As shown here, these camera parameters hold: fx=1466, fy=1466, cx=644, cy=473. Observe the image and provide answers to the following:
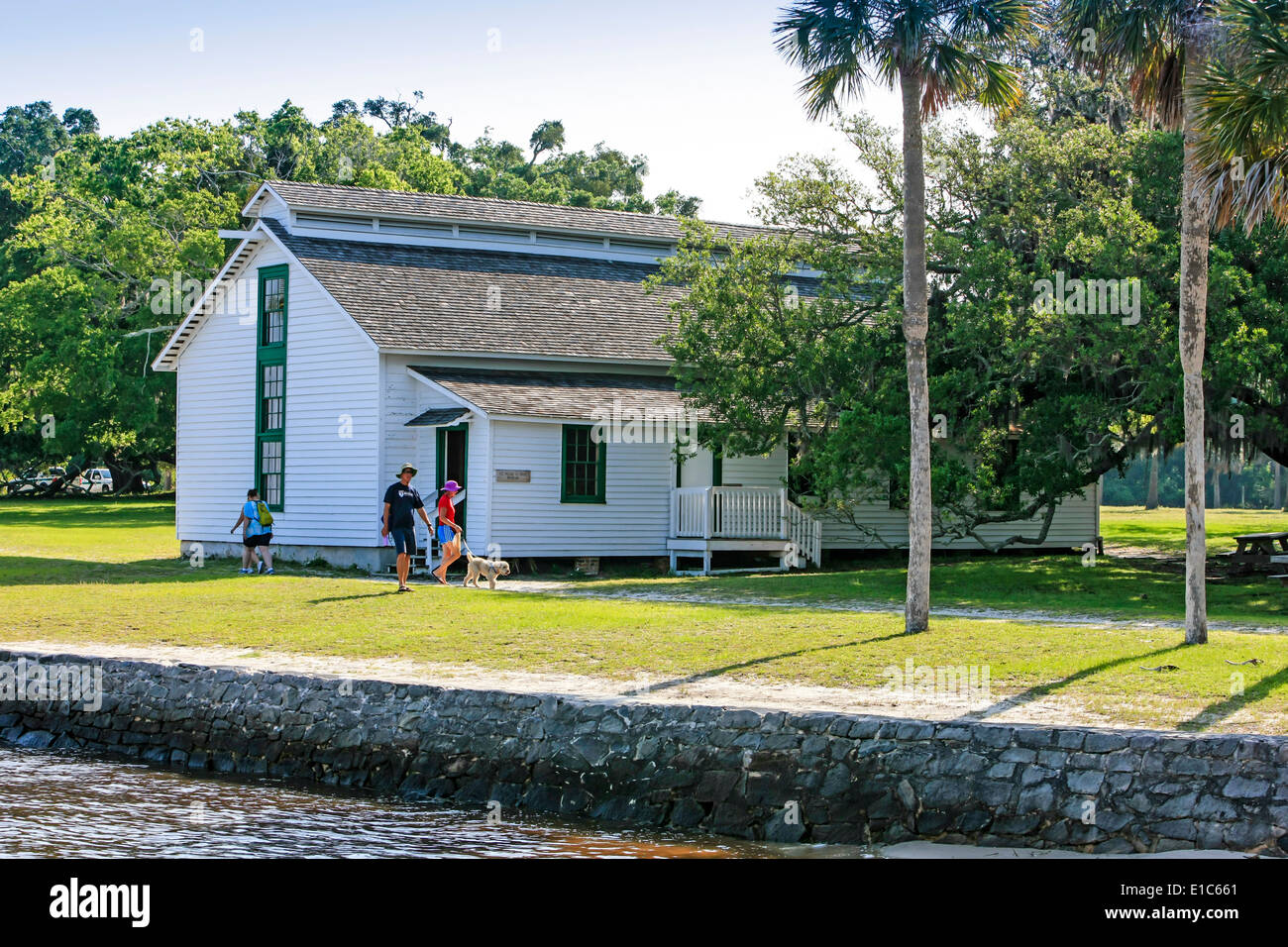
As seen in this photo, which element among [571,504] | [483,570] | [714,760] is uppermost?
[571,504]

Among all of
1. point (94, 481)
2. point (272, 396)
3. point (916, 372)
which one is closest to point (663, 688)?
point (916, 372)

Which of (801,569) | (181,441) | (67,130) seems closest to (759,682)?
(801,569)

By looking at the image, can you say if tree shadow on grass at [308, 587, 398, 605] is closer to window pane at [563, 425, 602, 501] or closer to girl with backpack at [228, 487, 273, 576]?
girl with backpack at [228, 487, 273, 576]

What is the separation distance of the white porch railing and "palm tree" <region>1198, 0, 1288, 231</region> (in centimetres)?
1351

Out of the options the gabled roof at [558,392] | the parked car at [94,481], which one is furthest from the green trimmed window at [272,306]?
the parked car at [94,481]

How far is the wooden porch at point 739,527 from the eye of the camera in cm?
2791

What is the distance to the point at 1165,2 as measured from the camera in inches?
598

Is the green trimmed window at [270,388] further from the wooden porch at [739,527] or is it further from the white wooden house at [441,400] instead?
the wooden porch at [739,527]

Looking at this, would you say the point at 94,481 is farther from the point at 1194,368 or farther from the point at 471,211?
the point at 1194,368

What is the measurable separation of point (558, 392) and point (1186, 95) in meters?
15.1

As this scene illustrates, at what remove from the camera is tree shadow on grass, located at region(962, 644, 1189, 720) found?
11833 mm

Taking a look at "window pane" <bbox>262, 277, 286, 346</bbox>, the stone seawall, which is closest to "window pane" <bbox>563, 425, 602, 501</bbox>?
"window pane" <bbox>262, 277, 286, 346</bbox>

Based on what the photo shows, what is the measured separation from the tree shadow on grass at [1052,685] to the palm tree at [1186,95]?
66 centimetres

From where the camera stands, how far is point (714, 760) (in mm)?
11867
